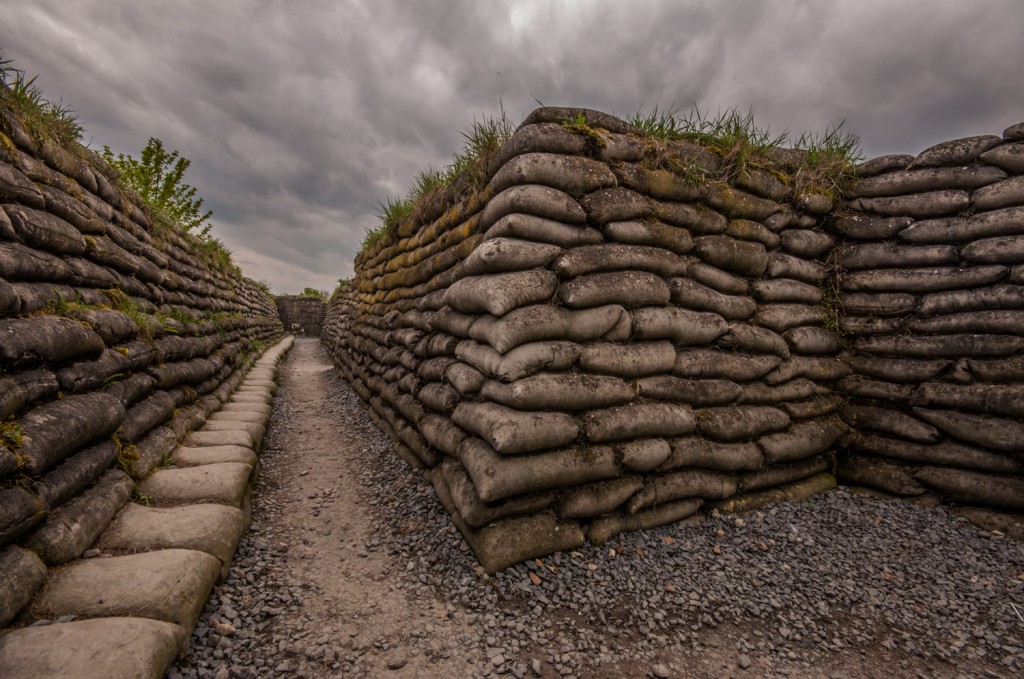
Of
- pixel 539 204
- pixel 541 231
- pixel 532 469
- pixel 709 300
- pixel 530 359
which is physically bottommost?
pixel 532 469

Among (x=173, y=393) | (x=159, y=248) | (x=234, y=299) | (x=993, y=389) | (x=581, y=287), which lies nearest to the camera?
(x=581, y=287)

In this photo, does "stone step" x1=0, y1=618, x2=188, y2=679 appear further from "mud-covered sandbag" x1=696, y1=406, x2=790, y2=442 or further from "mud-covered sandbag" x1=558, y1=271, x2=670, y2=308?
"mud-covered sandbag" x1=696, y1=406, x2=790, y2=442

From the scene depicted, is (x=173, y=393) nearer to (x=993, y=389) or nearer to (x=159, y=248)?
(x=159, y=248)

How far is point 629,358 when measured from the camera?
2.56 meters

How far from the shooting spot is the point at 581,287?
8.27 ft

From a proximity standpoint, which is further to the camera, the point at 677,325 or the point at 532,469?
the point at 677,325

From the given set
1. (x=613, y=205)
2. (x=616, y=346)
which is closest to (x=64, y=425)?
(x=616, y=346)

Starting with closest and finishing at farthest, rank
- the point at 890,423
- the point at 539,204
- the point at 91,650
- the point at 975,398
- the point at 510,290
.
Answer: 1. the point at 91,650
2. the point at 510,290
3. the point at 539,204
4. the point at 975,398
5. the point at 890,423

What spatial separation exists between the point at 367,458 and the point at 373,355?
185 centimetres

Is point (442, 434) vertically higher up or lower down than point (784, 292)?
lower down

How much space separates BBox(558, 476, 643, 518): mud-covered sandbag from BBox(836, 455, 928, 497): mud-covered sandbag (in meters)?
2.12

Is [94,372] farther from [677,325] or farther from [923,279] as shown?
[923,279]

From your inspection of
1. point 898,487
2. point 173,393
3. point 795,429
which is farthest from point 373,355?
point 898,487

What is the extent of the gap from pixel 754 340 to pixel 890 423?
130 cm
